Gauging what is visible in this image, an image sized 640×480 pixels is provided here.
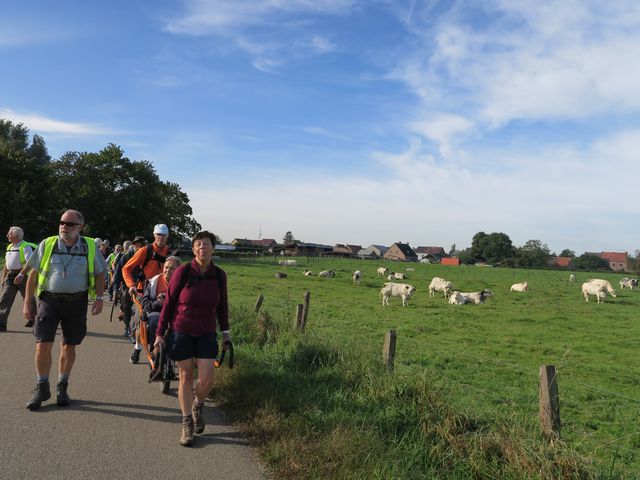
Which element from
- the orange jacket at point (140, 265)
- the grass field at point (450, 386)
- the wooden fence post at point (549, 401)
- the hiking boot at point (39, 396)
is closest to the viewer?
the grass field at point (450, 386)

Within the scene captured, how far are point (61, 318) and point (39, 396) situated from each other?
79 centimetres

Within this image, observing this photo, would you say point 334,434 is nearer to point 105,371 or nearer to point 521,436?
point 521,436

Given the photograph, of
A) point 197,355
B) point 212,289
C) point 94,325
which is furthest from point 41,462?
point 94,325

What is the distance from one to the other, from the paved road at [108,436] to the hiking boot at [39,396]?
3.0 inches

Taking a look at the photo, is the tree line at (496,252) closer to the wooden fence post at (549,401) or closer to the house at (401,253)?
the house at (401,253)

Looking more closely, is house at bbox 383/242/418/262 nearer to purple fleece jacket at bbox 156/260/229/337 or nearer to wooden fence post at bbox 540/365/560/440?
wooden fence post at bbox 540/365/560/440

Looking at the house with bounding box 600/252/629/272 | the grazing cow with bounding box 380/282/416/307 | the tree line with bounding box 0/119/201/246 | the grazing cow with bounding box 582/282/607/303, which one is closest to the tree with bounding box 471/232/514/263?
the house with bounding box 600/252/629/272

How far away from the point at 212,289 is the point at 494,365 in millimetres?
7777

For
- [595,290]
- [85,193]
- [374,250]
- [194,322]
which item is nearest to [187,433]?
[194,322]

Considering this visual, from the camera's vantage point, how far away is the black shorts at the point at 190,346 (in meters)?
4.79

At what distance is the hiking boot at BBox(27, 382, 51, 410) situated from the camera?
5.13 meters

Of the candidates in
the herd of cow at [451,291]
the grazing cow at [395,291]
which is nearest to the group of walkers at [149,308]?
the grazing cow at [395,291]

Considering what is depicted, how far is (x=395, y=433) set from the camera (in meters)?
5.00

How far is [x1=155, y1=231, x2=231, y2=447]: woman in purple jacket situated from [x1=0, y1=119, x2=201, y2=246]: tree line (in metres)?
46.9
